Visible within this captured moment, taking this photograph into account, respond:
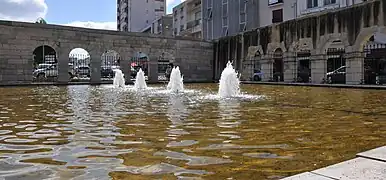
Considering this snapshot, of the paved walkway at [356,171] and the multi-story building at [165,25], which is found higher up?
the multi-story building at [165,25]

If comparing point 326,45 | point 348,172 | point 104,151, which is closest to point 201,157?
point 104,151

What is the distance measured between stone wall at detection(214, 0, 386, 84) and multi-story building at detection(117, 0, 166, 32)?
167 feet

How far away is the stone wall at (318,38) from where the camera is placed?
1719cm

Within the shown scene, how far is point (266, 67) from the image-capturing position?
24453 mm

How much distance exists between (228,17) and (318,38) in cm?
1806

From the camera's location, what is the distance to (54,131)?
4.63 meters

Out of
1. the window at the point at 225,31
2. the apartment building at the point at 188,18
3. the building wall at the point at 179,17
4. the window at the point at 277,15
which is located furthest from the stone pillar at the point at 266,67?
the building wall at the point at 179,17

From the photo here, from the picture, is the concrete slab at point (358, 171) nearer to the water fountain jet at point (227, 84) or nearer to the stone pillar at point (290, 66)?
the water fountain jet at point (227, 84)

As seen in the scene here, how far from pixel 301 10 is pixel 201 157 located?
2793 centimetres

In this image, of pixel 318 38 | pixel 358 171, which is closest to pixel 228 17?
pixel 318 38

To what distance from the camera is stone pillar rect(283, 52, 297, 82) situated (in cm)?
2183

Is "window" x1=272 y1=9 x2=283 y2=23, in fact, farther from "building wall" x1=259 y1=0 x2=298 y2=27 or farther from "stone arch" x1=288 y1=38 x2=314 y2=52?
"stone arch" x1=288 y1=38 x2=314 y2=52

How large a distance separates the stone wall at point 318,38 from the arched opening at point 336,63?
359mm

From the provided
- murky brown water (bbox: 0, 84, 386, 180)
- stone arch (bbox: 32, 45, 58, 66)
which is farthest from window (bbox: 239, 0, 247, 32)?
murky brown water (bbox: 0, 84, 386, 180)
